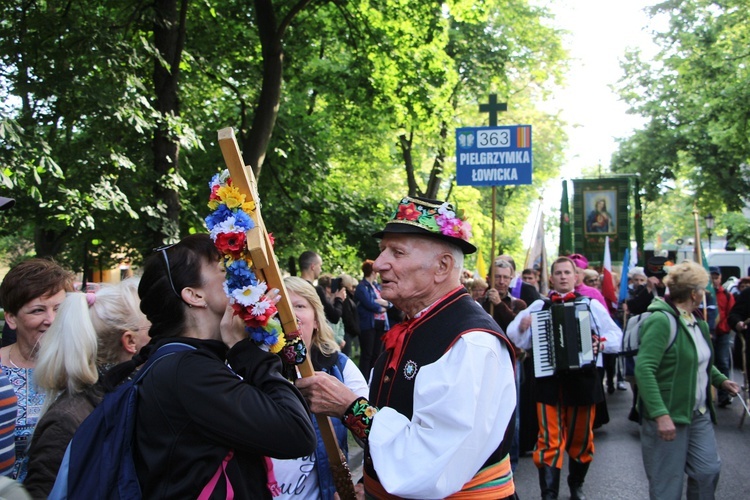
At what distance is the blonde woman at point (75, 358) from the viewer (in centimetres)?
283

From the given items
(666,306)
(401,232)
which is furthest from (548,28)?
(401,232)

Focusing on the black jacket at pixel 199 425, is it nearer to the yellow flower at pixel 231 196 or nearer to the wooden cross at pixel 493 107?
the yellow flower at pixel 231 196

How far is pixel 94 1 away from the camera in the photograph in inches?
470

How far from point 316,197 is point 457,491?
12.4 m

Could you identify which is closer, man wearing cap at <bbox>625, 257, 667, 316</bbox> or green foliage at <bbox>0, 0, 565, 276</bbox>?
green foliage at <bbox>0, 0, 565, 276</bbox>

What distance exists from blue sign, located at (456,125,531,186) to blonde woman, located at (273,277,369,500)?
688 cm

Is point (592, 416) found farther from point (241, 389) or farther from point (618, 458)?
point (241, 389)

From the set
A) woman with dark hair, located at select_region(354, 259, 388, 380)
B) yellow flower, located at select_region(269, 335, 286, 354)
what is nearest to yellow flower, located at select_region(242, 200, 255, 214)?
yellow flower, located at select_region(269, 335, 286, 354)

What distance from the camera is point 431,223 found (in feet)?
10.5

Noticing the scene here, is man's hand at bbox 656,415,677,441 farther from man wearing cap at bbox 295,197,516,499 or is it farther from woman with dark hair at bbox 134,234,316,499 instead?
woman with dark hair at bbox 134,234,316,499

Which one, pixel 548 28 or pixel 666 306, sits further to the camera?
pixel 548 28

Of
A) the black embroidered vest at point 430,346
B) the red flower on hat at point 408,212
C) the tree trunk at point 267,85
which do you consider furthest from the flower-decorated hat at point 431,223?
the tree trunk at point 267,85

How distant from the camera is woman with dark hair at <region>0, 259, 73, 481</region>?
11.9ft

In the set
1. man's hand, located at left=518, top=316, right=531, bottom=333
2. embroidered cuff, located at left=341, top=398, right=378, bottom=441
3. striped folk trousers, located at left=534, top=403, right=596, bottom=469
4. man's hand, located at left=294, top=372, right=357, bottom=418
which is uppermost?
man's hand, located at left=294, top=372, right=357, bottom=418
